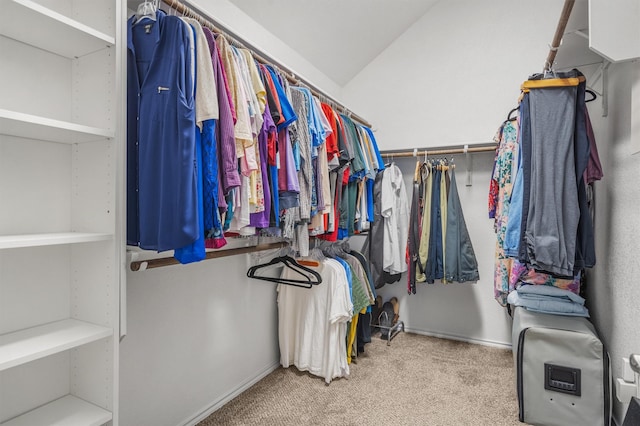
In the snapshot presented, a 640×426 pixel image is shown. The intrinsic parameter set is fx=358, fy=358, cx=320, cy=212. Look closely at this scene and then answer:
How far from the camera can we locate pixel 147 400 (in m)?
1.64

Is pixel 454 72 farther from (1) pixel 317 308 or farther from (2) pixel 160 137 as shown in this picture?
(2) pixel 160 137

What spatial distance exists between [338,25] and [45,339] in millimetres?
2750

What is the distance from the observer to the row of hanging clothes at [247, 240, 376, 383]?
7.61 ft

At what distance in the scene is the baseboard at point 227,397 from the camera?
189 centimetres

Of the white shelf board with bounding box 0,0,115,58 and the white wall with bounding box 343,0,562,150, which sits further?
the white wall with bounding box 343,0,562,150

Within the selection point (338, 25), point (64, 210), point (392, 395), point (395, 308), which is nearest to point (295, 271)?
point (392, 395)

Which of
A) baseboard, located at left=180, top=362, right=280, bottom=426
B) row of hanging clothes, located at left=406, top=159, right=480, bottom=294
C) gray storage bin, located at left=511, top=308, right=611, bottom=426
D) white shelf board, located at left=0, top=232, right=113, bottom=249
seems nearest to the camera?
white shelf board, located at left=0, top=232, right=113, bottom=249

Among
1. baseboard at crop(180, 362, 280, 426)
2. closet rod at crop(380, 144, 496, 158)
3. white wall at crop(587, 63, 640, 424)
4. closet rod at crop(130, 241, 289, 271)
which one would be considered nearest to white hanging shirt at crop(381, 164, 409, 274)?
closet rod at crop(380, 144, 496, 158)

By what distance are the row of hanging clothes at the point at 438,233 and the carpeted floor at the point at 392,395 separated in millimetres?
642

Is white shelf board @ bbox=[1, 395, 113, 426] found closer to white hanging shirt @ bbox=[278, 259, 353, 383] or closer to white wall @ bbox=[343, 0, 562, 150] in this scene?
white hanging shirt @ bbox=[278, 259, 353, 383]

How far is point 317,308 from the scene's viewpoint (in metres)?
2.37

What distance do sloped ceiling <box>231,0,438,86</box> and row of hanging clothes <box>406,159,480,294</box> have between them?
3.95 feet

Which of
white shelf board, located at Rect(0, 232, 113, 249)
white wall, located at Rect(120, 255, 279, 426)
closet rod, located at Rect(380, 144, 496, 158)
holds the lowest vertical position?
white wall, located at Rect(120, 255, 279, 426)

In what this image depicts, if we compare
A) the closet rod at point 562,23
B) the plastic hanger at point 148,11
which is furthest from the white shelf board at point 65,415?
the closet rod at point 562,23
